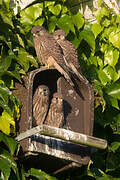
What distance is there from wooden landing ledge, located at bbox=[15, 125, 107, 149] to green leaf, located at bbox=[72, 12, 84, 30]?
4.63ft

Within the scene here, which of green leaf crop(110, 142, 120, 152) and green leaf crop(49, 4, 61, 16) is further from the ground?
green leaf crop(49, 4, 61, 16)

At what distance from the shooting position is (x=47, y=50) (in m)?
3.82

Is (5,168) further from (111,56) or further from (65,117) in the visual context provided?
(111,56)

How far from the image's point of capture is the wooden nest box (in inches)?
132

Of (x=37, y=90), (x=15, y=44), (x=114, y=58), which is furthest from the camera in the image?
(x=114, y=58)

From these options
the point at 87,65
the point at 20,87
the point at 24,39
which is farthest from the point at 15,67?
the point at 87,65

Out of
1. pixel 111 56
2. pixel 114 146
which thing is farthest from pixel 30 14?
pixel 114 146

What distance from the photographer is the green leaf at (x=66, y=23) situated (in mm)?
4366

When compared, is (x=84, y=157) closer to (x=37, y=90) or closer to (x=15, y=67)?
(x=37, y=90)

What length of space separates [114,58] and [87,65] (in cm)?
22

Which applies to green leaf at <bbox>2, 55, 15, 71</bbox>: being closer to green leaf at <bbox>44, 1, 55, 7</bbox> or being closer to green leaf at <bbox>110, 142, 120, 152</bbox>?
green leaf at <bbox>44, 1, 55, 7</bbox>

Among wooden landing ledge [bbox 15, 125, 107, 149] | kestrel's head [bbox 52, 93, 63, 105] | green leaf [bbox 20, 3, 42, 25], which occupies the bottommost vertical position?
wooden landing ledge [bbox 15, 125, 107, 149]

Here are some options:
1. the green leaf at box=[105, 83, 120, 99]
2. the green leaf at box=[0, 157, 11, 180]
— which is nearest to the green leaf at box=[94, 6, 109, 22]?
the green leaf at box=[105, 83, 120, 99]

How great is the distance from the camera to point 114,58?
4422 mm
